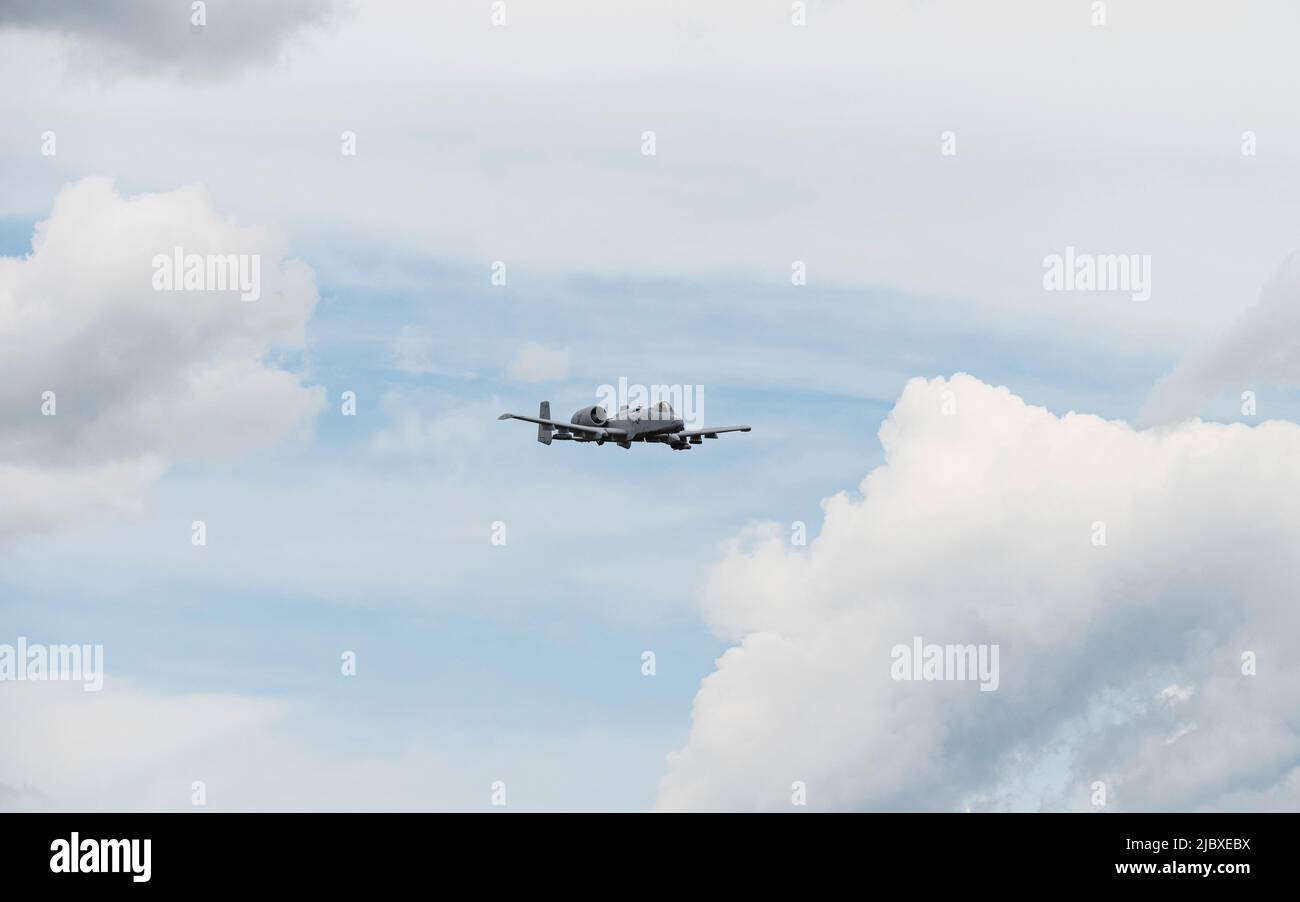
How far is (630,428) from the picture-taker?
176 m

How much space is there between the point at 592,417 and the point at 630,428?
5.66 m

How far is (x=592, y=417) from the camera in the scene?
590 feet

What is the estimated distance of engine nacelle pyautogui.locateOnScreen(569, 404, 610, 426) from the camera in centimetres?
17912

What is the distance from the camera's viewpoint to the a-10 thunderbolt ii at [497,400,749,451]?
573 ft

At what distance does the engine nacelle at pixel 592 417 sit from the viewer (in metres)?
179

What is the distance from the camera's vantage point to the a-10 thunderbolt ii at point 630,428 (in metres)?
174
